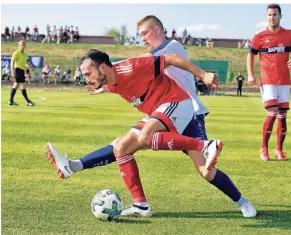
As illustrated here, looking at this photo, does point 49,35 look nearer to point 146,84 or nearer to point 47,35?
point 47,35

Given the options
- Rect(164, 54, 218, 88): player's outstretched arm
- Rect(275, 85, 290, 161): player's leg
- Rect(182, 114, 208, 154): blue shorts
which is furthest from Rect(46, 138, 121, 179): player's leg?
Rect(275, 85, 290, 161): player's leg

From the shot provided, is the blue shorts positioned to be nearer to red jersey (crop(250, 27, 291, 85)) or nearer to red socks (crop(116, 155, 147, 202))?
red socks (crop(116, 155, 147, 202))

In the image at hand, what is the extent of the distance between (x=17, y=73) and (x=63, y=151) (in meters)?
11.7

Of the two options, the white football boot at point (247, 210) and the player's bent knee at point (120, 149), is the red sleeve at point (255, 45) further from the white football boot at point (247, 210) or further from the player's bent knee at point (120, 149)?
the player's bent knee at point (120, 149)

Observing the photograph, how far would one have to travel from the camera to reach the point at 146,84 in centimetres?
583

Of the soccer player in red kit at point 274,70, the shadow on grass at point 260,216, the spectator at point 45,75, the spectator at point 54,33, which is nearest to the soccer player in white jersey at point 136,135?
the shadow on grass at point 260,216

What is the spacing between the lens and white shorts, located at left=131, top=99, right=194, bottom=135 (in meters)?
5.75

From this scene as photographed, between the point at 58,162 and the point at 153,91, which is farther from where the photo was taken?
the point at 58,162

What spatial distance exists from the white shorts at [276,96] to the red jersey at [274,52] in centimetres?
9

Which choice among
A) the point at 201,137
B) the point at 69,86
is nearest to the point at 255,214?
the point at 201,137

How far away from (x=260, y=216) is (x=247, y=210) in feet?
0.50

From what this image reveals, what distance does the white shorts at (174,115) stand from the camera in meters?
5.75

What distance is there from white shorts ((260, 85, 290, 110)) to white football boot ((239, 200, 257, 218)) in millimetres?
4342

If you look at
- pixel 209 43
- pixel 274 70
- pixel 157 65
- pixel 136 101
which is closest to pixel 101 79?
pixel 136 101
